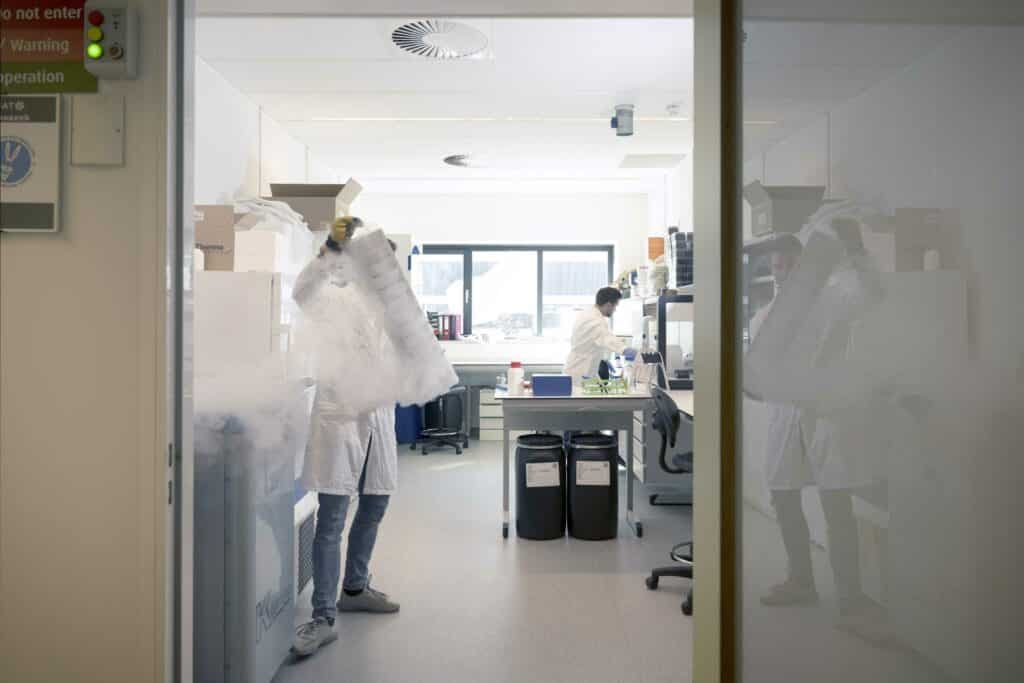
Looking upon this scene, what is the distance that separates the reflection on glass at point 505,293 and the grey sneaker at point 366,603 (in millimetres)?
4731

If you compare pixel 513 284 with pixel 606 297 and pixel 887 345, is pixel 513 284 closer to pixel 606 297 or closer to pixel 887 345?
pixel 606 297

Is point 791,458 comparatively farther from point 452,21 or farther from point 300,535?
point 452,21

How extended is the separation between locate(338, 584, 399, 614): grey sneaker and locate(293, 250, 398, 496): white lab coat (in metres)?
0.60

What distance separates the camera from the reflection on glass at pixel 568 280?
728cm

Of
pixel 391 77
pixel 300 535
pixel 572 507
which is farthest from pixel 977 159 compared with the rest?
pixel 391 77

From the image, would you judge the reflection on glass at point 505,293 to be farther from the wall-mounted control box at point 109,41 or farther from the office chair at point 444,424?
the wall-mounted control box at point 109,41

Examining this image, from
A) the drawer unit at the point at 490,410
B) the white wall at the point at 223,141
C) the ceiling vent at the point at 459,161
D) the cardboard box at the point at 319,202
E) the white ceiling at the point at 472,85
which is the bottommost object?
the drawer unit at the point at 490,410

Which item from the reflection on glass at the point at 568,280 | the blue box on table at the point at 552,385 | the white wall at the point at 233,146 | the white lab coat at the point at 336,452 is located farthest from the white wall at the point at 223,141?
the reflection on glass at the point at 568,280

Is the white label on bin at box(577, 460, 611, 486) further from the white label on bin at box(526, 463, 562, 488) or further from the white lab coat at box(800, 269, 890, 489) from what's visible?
the white lab coat at box(800, 269, 890, 489)

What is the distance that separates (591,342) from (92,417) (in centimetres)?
400

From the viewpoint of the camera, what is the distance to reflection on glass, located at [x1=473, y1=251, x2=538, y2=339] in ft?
23.9

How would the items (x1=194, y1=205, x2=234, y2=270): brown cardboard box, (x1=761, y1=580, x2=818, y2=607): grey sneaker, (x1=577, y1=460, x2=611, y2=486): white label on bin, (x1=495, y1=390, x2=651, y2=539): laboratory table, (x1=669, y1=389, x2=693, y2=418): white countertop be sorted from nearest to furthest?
(x1=761, y1=580, x2=818, y2=607): grey sneaker < (x1=194, y1=205, x2=234, y2=270): brown cardboard box < (x1=669, y1=389, x2=693, y2=418): white countertop < (x1=577, y1=460, x2=611, y2=486): white label on bin < (x1=495, y1=390, x2=651, y2=539): laboratory table

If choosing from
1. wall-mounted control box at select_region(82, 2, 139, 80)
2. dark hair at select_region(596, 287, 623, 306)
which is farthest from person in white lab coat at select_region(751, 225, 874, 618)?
dark hair at select_region(596, 287, 623, 306)

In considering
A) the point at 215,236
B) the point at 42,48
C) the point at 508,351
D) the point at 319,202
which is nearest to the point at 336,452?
the point at 215,236
